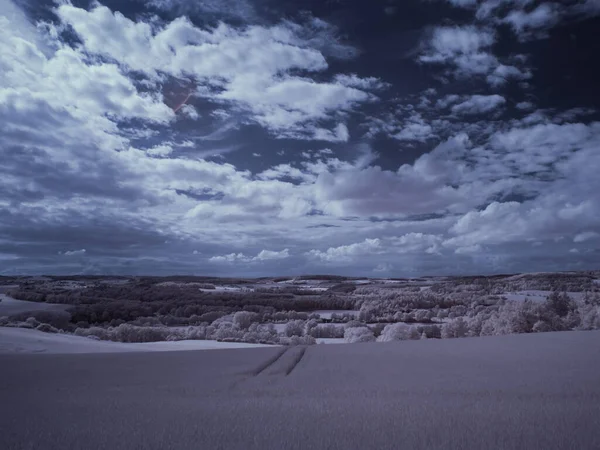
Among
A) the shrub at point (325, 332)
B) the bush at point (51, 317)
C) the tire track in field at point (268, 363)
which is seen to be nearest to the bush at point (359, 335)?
the shrub at point (325, 332)

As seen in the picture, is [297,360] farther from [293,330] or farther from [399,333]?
[293,330]

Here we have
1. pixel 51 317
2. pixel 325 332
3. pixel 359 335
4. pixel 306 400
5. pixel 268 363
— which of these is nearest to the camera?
pixel 306 400

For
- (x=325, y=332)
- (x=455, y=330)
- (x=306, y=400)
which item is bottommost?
(x=325, y=332)

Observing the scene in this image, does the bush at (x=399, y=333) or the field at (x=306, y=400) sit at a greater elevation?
the field at (x=306, y=400)

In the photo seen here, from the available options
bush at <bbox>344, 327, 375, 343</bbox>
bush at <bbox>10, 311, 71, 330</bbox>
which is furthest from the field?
bush at <bbox>10, 311, 71, 330</bbox>

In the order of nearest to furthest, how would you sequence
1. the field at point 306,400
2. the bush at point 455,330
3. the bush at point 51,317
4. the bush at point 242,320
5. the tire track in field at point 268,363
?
the field at point 306,400, the tire track in field at point 268,363, the bush at point 455,330, the bush at point 51,317, the bush at point 242,320

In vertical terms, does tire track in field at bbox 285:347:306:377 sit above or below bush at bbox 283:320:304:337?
above

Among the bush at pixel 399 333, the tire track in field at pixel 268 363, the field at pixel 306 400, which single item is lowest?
the bush at pixel 399 333

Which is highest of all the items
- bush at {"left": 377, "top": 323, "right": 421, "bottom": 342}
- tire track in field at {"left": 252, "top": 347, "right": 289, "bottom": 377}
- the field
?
the field

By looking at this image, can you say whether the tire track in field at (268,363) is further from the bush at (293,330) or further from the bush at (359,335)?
the bush at (293,330)

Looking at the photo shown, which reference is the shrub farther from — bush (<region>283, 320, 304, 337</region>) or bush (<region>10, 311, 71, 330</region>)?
bush (<region>10, 311, 71, 330</region>)

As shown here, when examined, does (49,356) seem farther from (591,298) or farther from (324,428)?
(591,298)

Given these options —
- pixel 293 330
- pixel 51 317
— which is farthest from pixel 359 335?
pixel 51 317

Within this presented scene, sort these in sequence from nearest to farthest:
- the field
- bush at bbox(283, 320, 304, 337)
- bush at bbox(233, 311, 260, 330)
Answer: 1. the field
2. bush at bbox(283, 320, 304, 337)
3. bush at bbox(233, 311, 260, 330)
